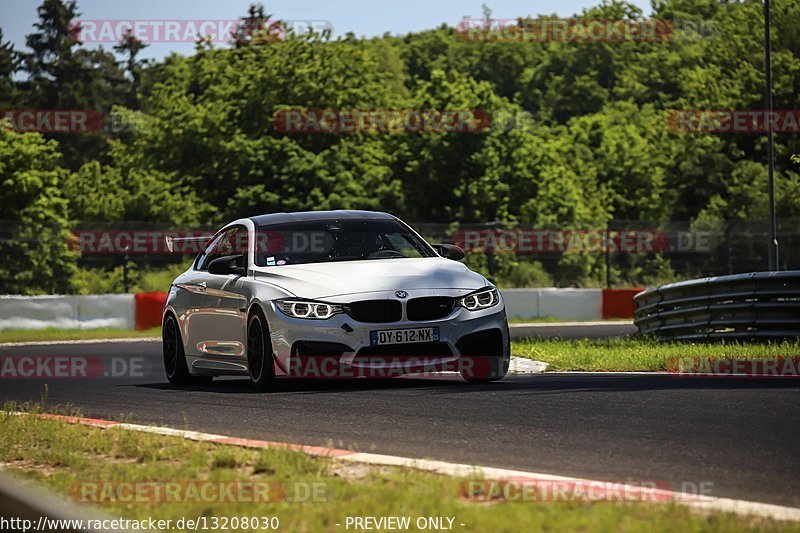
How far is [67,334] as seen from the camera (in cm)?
2856

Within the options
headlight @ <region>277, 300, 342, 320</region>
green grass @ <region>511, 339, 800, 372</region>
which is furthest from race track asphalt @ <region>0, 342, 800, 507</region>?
green grass @ <region>511, 339, 800, 372</region>

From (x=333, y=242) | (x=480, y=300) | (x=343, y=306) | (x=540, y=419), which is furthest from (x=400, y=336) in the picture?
(x=540, y=419)

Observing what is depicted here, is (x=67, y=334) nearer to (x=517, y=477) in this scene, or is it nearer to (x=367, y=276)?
(x=367, y=276)

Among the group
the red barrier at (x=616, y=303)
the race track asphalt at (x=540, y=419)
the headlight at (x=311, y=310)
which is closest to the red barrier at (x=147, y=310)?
the red barrier at (x=616, y=303)

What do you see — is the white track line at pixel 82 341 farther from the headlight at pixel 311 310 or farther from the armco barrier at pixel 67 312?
the headlight at pixel 311 310

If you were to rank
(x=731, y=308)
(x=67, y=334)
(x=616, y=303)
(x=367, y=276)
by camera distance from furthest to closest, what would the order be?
1. (x=616, y=303)
2. (x=67, y=334)
3. (x=731, y=308)
4. (x=367, y=276)

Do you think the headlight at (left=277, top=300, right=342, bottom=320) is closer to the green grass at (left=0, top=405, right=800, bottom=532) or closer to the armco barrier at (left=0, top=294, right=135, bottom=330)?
the green grass at (left=0, top=405, right=800, bottom=532)

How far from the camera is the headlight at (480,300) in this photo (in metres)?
12.2

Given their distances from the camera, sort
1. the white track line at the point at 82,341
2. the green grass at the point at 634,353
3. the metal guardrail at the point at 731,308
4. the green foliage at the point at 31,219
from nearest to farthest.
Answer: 1. the green grass at the point at 634,353
2. the metal guardrail at the point at 731,308
3. the white track line at the point at 82,341
4. the green foliage at the point at 31,219

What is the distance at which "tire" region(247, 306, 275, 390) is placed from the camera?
39.4 feet

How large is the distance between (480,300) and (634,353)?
3837mm

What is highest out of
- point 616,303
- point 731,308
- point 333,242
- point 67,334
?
point 333,242

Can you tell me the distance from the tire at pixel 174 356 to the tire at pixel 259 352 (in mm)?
1806

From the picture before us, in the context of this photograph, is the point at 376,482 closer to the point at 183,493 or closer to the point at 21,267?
the point at 183,493
